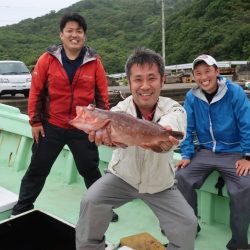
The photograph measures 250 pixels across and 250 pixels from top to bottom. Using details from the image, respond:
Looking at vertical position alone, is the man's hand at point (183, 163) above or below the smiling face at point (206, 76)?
below

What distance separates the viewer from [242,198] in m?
3.12

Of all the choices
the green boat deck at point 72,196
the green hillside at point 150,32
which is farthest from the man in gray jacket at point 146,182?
the green hillside at point 150,32

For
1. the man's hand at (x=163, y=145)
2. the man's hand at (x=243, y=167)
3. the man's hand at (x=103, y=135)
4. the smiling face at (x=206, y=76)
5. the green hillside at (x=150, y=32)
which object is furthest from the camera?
the green hillside at (x=150, y=32)

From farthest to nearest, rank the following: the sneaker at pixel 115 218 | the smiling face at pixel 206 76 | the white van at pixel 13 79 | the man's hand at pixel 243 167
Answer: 1. the white van at pixel 13 79
2. the sneaker at pixel 115 218
3. the smiling face at pixel 206 76
4. the man's hand at pixel 243 167

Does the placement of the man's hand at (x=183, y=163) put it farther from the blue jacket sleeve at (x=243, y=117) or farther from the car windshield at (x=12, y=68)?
the car windshield at (x=12, y=68)

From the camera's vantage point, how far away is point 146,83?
8.53 ft

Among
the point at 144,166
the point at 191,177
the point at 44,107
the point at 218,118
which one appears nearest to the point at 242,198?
the point at 191,177

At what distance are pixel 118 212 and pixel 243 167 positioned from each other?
143 cm

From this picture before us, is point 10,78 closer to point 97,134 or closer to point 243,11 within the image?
point 97,134

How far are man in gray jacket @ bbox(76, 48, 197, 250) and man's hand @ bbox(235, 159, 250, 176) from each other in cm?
77

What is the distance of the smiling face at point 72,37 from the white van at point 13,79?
13.0m

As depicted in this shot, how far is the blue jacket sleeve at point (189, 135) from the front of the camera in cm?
357

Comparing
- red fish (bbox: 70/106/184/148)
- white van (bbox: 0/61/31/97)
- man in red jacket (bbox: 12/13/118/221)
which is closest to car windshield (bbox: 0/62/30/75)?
white van (bbox: 0/61/31/97)

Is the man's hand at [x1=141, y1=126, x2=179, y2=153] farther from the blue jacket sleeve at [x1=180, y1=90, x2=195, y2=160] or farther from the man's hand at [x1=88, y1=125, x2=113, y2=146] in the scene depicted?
the blue jacket sleeve at [x1=180, y1=90, x2=195, y2=160]
